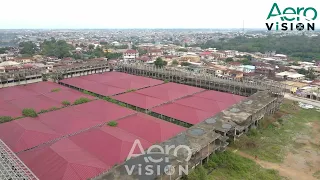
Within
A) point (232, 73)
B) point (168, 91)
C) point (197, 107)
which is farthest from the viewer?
point (232, 73)

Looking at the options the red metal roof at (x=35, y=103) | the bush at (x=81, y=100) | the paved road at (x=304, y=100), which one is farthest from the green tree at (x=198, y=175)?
the paved road at (x=304, y=100)

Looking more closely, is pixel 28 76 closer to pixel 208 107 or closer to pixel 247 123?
pixel 208 107

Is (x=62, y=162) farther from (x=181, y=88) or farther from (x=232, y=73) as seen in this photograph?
(x=232, y=73)

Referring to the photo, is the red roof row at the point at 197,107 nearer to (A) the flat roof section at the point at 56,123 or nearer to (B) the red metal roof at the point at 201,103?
(B) the red metal roof at the point at 201,103

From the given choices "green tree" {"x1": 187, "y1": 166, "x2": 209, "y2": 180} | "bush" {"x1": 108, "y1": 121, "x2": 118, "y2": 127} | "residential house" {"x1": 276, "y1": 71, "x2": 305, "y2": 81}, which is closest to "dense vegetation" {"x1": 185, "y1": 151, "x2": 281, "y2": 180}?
"green tree" {"x1": 187, "y1": 166, "x2": 209, "y2": 180}

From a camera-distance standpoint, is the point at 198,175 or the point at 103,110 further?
the point at 103,110

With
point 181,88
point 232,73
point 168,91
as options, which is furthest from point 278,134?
point 232,73
